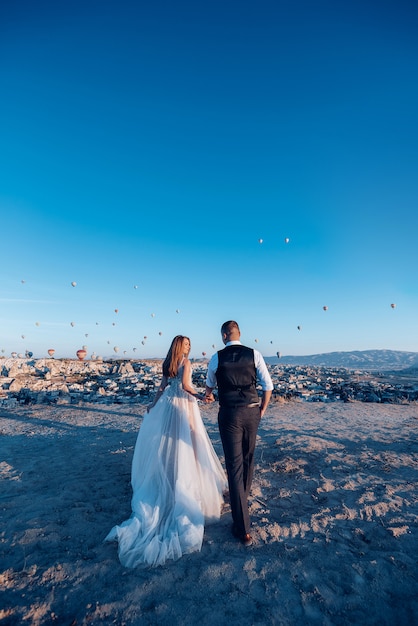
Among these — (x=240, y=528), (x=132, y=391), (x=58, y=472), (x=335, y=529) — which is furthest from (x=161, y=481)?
(x=132, y=391)

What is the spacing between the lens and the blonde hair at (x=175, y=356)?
198 inches

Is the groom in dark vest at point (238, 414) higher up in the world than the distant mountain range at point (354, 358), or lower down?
higher up

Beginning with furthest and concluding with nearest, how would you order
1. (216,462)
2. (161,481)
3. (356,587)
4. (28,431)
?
1. (28,431)
2. (216,462)
3. (161,481)
4. (356,587)

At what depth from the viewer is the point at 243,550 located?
11.8 ft

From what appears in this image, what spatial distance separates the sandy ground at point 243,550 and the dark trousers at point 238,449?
13.9 inches

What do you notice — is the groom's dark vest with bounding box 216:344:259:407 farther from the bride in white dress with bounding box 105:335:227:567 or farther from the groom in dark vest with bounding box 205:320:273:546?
the bride in white dress with bounding box 105:335:227:567

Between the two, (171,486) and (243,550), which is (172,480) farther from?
(243,550)

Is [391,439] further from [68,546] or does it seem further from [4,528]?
[4,528]

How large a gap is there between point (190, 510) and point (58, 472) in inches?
150

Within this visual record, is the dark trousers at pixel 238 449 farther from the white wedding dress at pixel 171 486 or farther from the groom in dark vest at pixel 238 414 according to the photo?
the white wedding dress at pixel 171 486

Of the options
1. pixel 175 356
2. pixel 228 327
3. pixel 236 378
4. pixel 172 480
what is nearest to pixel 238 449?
pixel 236 378

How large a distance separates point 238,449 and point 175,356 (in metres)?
1.81

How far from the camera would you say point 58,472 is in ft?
20.8

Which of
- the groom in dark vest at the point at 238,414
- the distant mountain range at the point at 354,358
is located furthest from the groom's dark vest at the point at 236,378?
the distant mountain range at the point at 354,358
